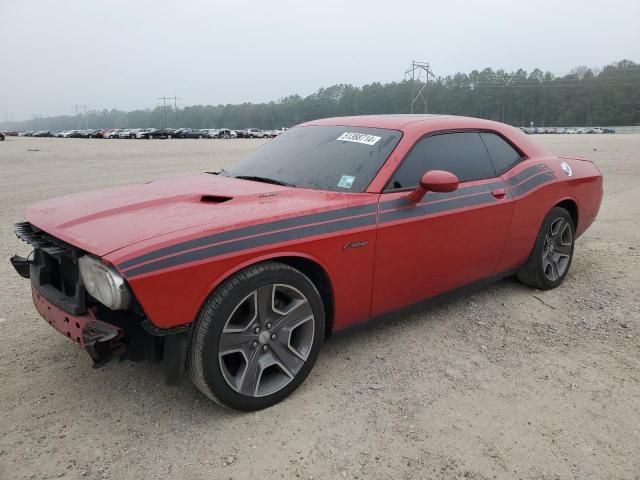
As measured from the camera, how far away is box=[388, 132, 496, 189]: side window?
10.8 ft

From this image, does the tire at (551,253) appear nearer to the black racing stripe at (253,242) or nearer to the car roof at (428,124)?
the car roof at (428,124)

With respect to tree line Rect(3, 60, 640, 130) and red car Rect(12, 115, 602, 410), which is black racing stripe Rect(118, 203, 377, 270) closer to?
red car Rect(12, 115, 602, 410)

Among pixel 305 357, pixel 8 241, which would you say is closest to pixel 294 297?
pixel 305 357

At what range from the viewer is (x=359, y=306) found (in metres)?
3.09

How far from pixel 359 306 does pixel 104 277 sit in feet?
4.75

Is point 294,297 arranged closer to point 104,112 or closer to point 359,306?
point 359,306

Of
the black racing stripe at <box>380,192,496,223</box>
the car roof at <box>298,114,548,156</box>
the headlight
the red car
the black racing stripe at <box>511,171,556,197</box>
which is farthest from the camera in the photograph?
the black racing stripe at <box>511,171,556,197</box>

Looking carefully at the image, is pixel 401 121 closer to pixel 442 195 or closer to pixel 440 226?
pixel 442 195

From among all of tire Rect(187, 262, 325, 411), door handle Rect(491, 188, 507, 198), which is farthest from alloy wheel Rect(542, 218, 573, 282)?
tire Rect(187, 262, 325, 411)

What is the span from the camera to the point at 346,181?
3184mm

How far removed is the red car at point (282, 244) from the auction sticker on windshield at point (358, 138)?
2 centimetres

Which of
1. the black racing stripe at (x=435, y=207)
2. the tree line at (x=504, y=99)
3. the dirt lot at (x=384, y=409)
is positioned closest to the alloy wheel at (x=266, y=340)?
the dirt lot at (x=384, y=409)

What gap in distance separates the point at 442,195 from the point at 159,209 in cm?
176

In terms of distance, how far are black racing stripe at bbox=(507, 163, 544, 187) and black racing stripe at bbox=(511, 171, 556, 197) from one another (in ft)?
0.09
